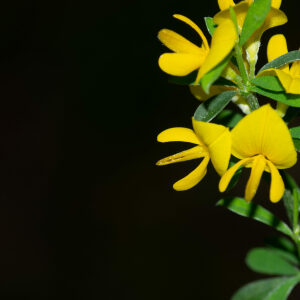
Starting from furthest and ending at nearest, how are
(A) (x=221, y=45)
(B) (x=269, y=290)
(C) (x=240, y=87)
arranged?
(B) (x=269, y=290) → (C) (x=240, y=87) → (A) (x=221, y=45)

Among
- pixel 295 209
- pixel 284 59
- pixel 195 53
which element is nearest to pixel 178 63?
pixel 195 53

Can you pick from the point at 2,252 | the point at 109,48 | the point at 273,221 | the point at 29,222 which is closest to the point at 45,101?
the point at 109,48

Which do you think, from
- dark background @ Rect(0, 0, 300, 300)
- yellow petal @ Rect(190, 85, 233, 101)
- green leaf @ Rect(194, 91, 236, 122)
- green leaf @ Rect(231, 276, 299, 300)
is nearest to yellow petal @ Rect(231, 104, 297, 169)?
green leaf @ Rect(194, 91, 236, 122)

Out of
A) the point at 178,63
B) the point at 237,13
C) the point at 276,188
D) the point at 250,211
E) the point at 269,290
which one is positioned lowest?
the point at 269,290

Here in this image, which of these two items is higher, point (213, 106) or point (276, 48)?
point (276, 48)

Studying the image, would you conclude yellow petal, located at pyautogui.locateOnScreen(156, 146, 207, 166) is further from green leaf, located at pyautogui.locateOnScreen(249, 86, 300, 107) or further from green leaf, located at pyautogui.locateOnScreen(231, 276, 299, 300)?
green leaf, located at pyautogui.locateOnScreen(231, 276, 299, 300)

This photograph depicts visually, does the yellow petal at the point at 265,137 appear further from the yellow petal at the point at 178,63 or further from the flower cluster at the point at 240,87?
the yellow petal at the point at 178,63

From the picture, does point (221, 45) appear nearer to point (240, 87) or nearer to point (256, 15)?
point (256, 15)
